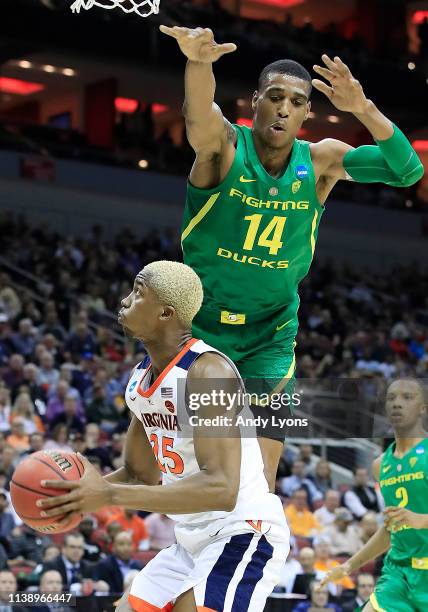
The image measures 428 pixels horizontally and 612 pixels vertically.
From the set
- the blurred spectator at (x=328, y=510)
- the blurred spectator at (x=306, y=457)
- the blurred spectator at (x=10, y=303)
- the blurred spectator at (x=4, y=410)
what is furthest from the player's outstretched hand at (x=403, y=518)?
the blurred spectator at (x=10, y=303)

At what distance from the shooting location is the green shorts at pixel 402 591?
6961mm

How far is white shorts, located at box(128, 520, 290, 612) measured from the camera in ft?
14.8

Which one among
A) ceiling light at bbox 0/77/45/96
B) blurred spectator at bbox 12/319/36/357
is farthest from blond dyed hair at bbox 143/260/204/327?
ceiling light at bbox 0/77/45/96

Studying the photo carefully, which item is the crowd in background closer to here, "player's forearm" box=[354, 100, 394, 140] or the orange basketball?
the orange basketball

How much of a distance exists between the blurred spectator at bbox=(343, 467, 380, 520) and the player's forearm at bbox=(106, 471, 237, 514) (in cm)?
921

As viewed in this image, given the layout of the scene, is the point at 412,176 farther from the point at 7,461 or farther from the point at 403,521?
the point at 7,461

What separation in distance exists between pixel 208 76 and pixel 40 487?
6.25 feet

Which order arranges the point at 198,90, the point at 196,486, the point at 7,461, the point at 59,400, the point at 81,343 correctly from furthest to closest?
the point at 81,343 < the point at 59,400 < the point at 7,461 < the point at 198,90 < the point at 196,486

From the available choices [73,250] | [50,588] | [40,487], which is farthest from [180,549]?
[73,250]

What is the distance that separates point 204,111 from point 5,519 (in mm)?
6170

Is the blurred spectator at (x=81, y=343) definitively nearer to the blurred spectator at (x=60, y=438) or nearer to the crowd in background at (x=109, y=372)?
the crowd in background at (x=109, y=372)

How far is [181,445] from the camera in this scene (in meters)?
4.63

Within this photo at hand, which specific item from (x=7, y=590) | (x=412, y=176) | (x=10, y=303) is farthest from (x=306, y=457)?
(x=412, y=176)

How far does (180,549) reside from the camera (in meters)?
4.80
